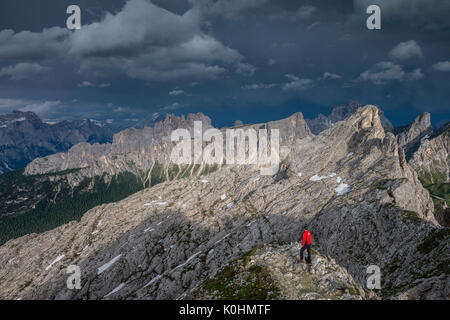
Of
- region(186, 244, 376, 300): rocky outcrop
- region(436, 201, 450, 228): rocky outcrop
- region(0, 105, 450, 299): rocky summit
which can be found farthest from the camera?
region(436, 201, 450, 228): rocky outcrop

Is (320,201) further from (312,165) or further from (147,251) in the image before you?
(147,251)

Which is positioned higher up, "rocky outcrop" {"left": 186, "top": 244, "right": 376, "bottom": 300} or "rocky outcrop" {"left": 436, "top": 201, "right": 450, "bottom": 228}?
"rocky outcrop" {"left": 186, "top": 244, "right": 376, "bottom": 300}

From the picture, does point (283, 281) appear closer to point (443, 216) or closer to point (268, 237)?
point (268, 237)

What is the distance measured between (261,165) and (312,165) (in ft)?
128

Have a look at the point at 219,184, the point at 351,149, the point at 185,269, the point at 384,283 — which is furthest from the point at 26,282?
the point at 351,149

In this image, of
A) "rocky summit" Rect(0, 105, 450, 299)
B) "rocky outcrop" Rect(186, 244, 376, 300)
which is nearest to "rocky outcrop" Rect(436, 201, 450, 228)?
"rocky summit" Rect(0, 105, 450, 299)

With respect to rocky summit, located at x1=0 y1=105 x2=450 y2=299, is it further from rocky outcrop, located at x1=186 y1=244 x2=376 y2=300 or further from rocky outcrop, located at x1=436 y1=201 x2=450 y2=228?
rocky outcrop, located at x1=436 y1=201 x2=450 y2=228

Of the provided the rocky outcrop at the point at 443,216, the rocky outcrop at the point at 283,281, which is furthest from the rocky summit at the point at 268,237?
the rocky outcrop at the point at 443,216

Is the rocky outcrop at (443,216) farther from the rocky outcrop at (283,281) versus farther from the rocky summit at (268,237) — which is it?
the rocky outcrop at (283,281)

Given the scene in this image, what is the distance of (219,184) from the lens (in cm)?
17225

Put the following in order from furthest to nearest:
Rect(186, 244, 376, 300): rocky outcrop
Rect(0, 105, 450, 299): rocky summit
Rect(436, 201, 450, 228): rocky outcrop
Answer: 1. Rect(436, 201, 450, 228): rocky outcrop
2. Rect(0, 105, 450, 299): rocky summit
3. Rect(186, 244, 376, 300): rocky outcrop

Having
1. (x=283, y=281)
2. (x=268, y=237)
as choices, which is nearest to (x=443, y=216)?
(x=268, y=237)

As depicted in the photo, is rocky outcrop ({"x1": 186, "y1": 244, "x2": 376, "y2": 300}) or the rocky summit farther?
the rocky summit

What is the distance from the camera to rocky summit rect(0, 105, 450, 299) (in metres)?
42.4
